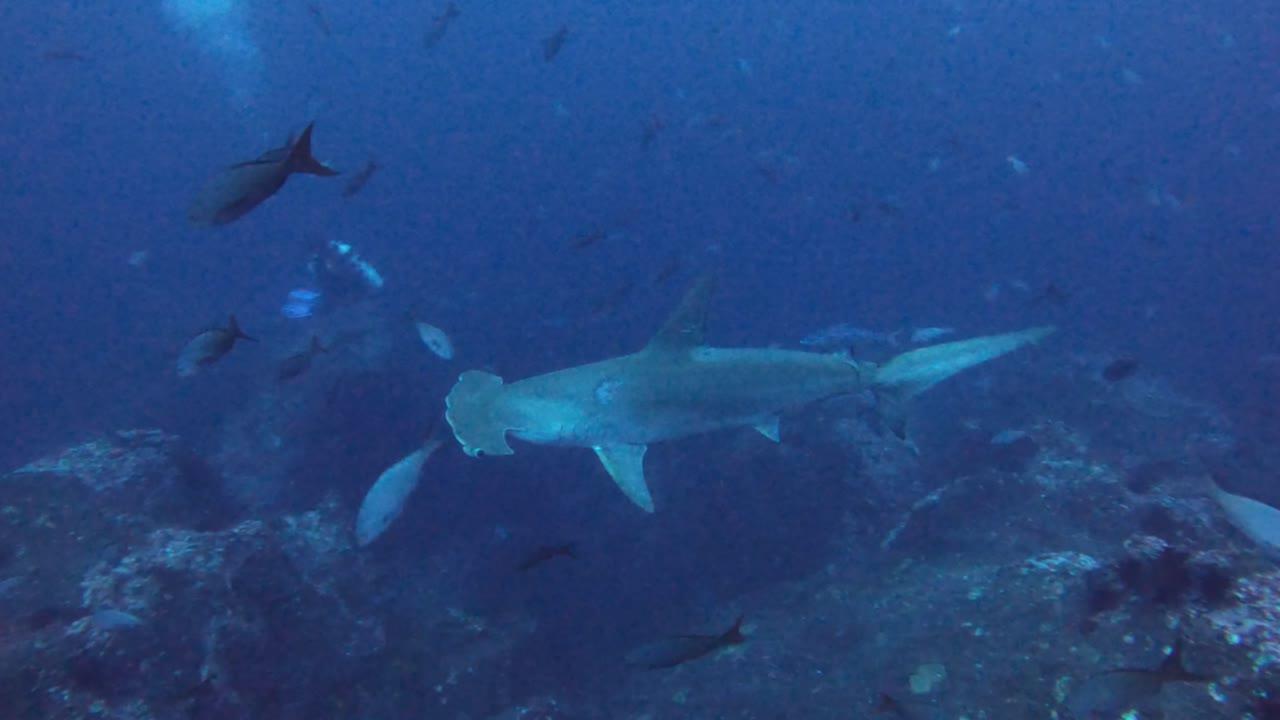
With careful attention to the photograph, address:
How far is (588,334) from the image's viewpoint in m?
15.9

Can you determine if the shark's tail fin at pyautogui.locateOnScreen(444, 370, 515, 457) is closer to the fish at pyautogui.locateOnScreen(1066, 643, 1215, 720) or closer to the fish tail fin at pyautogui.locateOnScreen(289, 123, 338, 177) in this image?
the fish tail fin at pyautogui.locateOnScreen(289, 123, 338, 177)

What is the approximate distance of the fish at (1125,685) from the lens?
3.84m

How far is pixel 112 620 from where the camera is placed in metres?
5.52

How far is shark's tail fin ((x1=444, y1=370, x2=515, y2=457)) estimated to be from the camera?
541cm

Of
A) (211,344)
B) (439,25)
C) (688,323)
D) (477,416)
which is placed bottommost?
(477,416)

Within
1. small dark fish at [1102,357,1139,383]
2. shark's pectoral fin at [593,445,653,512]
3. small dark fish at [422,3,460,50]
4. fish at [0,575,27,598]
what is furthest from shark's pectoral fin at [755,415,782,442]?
small dark fish at [422,3,460,50]

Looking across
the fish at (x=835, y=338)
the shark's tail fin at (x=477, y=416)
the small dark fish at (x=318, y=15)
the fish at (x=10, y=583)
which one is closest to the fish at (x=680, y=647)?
the shark's tail fin at (x=477, y=416)

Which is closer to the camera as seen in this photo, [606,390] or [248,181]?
[248,181]

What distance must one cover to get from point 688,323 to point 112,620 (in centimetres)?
578

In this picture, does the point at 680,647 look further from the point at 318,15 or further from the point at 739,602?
the point at 318,15

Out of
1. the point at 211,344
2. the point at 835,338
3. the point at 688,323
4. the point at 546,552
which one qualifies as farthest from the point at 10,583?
the point at 835,338

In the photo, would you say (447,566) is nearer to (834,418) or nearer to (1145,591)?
(834,418)

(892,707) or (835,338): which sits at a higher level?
(892,707)

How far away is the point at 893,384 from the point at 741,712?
366cm
